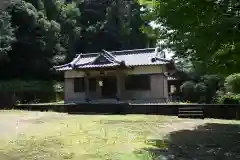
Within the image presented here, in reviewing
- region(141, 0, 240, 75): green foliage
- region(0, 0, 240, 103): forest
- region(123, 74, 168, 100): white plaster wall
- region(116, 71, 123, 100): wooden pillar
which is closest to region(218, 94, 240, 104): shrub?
region(0, 0, 240, 103): forest

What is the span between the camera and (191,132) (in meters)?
13.5

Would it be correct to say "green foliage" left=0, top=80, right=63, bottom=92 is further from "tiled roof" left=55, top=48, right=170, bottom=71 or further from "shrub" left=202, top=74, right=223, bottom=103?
"shrub" left=202, top=74, right=223, bottom=103

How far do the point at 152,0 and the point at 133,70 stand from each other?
17.7 metres

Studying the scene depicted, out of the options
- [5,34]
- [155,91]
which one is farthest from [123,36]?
[155,91]

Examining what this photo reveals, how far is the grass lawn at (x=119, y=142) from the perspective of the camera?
8.70 meters

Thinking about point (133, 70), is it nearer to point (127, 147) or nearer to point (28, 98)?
point (28, 98)

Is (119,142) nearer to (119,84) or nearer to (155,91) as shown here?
(119,84)

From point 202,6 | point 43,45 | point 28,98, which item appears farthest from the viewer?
point 43,45

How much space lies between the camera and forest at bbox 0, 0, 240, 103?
850 cm

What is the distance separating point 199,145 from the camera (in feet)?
35.3

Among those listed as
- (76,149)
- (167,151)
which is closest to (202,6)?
(167,151)

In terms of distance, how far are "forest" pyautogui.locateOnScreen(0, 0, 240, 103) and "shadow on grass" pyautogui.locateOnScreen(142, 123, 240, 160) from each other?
7.66 feet

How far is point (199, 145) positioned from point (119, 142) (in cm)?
259

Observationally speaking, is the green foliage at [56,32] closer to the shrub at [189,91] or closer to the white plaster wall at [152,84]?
the white plaster wall at [152,84]
